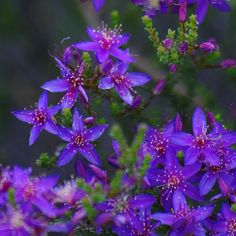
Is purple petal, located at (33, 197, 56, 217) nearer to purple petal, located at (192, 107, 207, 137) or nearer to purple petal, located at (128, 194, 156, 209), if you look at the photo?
purple petal, located at (128, 194, 156, 209)

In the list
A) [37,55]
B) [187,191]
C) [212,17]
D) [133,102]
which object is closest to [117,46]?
[133,102]

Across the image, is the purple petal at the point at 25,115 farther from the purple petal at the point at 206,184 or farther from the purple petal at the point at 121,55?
the purple petal at the point at 206,184

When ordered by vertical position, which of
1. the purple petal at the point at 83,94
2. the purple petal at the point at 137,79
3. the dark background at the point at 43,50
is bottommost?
the dark background at the point at 43,50

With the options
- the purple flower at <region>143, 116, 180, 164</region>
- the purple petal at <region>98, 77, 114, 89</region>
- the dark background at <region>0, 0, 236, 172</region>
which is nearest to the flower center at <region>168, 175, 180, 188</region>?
the purple flower at <region>143, 116, 180, 164</region>

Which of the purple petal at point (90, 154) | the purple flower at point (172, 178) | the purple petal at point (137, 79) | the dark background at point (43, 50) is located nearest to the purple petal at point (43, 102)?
the purple petal at point (90, 154)

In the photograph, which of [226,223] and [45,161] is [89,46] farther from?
[226,223]

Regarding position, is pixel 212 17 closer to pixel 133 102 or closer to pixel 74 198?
pixel 133 102
